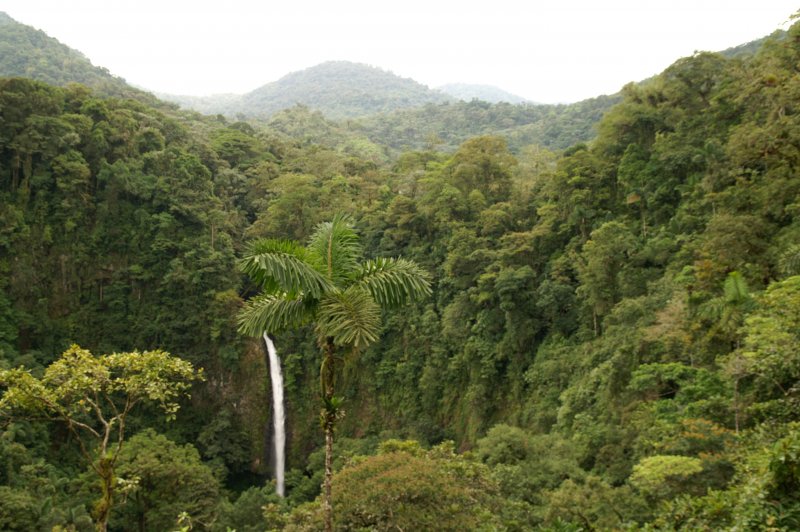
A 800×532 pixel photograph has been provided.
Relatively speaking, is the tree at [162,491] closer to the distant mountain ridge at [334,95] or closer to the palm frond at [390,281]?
the palm frond at [390,281]

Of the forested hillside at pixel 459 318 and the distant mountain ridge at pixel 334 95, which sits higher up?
the distant mountain ridge at pixel 334 95

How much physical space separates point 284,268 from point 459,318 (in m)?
15.9

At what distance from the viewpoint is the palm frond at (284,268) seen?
6184 mm

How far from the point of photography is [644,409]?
36.1ft

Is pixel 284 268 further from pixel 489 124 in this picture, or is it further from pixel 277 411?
pixel 489 124

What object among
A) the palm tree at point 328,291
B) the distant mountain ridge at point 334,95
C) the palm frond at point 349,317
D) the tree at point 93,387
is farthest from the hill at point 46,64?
the palm frond at point 349,317

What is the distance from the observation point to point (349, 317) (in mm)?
6422

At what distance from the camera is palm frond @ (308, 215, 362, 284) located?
22.3ft

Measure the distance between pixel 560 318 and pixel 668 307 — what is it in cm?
634

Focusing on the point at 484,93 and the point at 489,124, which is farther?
the point at 484,93

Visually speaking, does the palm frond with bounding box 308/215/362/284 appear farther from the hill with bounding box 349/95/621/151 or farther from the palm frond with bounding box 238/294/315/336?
the hill with bounding box 349/95/621/151

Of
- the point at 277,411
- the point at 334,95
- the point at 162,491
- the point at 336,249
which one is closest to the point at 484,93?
the point at 334,95

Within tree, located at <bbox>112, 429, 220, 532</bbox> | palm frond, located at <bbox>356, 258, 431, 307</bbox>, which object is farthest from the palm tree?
tree, located at <bbox>112, 429, 220, 532</bbox>

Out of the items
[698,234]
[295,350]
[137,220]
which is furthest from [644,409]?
[137,220]
